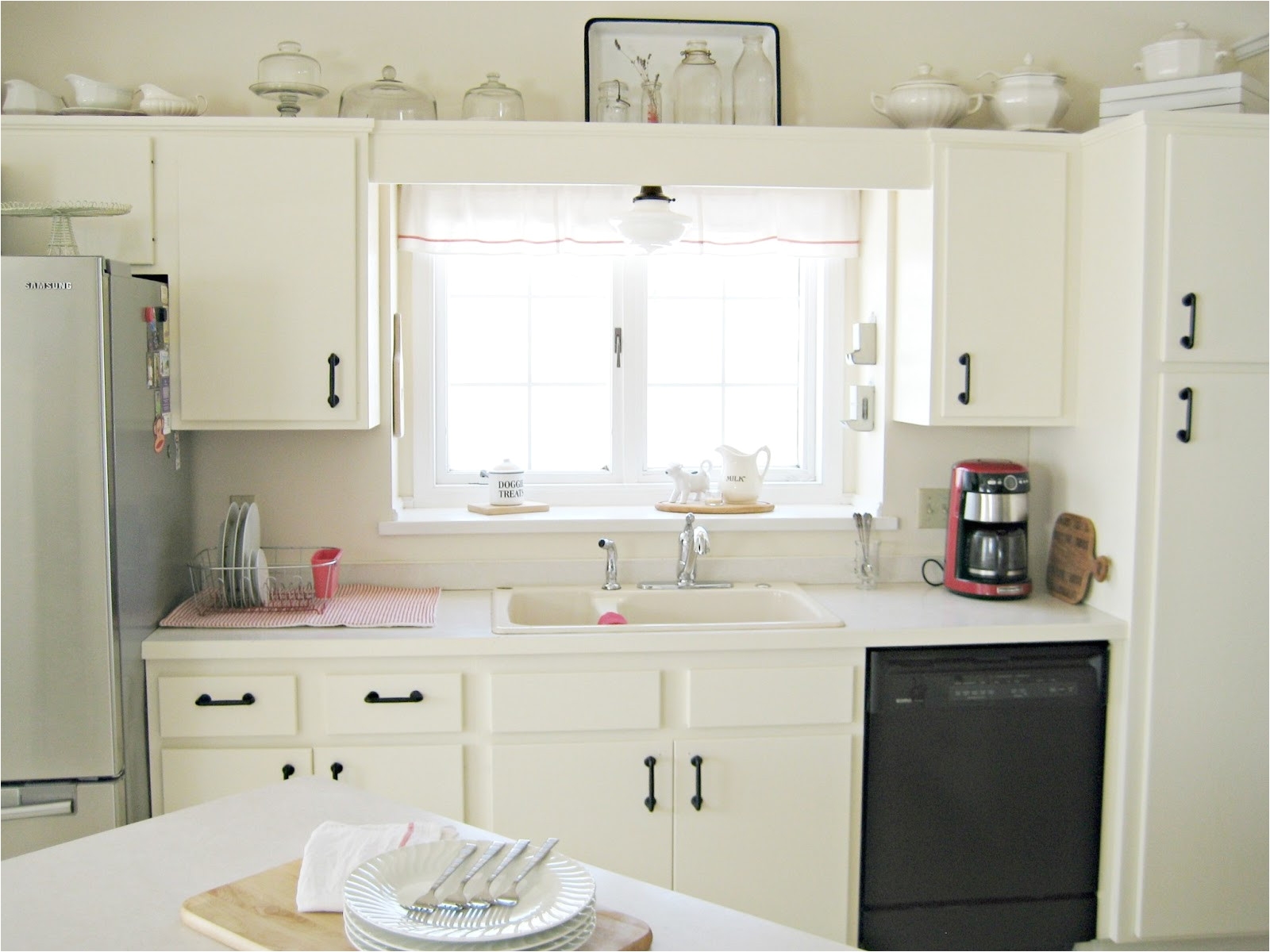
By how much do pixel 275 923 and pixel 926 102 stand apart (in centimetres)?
243

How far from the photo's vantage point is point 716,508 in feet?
10.3

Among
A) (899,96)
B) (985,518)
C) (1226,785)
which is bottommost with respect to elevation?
(1226,785)

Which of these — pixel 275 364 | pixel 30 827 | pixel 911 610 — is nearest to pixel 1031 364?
pixel 911 610

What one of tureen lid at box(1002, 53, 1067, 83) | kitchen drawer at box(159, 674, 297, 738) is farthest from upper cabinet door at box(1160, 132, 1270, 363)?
kitchen drawer at box(159, 674, 297, 738)

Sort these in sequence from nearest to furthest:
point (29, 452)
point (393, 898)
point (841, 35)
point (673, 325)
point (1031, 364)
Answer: point (393, 898), point (29, 452), point (1031, 364), point (841, 35), point (673, 325)

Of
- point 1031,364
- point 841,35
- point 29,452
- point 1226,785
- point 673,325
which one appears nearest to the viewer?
point 29,452

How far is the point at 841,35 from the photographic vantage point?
10.0 ft

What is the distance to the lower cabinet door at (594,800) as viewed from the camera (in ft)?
8.37

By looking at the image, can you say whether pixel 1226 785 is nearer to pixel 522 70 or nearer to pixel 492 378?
pixel 492 378

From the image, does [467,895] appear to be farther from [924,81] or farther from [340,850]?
[924,81]

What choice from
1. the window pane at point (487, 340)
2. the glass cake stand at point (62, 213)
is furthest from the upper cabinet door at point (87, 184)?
the window pane at point (487, 340)

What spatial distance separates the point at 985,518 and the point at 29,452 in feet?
7.12

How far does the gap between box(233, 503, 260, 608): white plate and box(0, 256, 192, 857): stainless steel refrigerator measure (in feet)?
1.07

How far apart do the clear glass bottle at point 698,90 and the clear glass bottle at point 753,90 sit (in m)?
0.06
